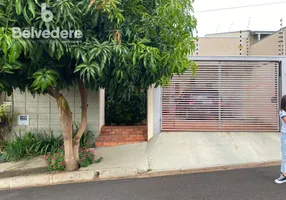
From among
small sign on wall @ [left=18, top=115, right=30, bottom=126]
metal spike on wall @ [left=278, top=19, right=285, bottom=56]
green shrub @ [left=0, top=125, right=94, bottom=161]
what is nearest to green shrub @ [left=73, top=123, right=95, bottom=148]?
green shrub @ [left=0, top=125, right=94, bottom=161]

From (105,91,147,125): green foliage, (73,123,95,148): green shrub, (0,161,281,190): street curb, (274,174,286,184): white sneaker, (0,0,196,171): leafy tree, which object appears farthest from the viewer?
(105,91,147,125): green foliage

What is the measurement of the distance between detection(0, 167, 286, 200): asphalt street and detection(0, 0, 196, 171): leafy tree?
5.33 feet

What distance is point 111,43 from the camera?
142 inches

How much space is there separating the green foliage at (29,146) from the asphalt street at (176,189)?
1.95m

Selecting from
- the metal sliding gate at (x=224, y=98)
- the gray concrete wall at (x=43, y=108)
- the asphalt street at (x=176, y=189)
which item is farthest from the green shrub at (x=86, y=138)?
the asphalt street at (x=176, y=189)

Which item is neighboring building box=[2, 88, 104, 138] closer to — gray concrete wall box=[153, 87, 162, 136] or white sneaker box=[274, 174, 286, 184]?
gray concrete wall box=[153, 87, 162, 136]

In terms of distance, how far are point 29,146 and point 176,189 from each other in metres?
4.32

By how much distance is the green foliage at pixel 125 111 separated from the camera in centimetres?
877

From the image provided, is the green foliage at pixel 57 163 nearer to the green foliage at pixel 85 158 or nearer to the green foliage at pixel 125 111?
the green foliage at pixel 85 158

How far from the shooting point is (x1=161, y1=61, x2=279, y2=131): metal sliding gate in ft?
25.2

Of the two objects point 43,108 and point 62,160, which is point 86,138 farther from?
point 62,160

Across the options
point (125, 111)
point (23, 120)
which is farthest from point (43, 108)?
point (125, 111)

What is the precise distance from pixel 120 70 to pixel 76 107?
3936 millimetres

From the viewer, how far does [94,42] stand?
3654mm
